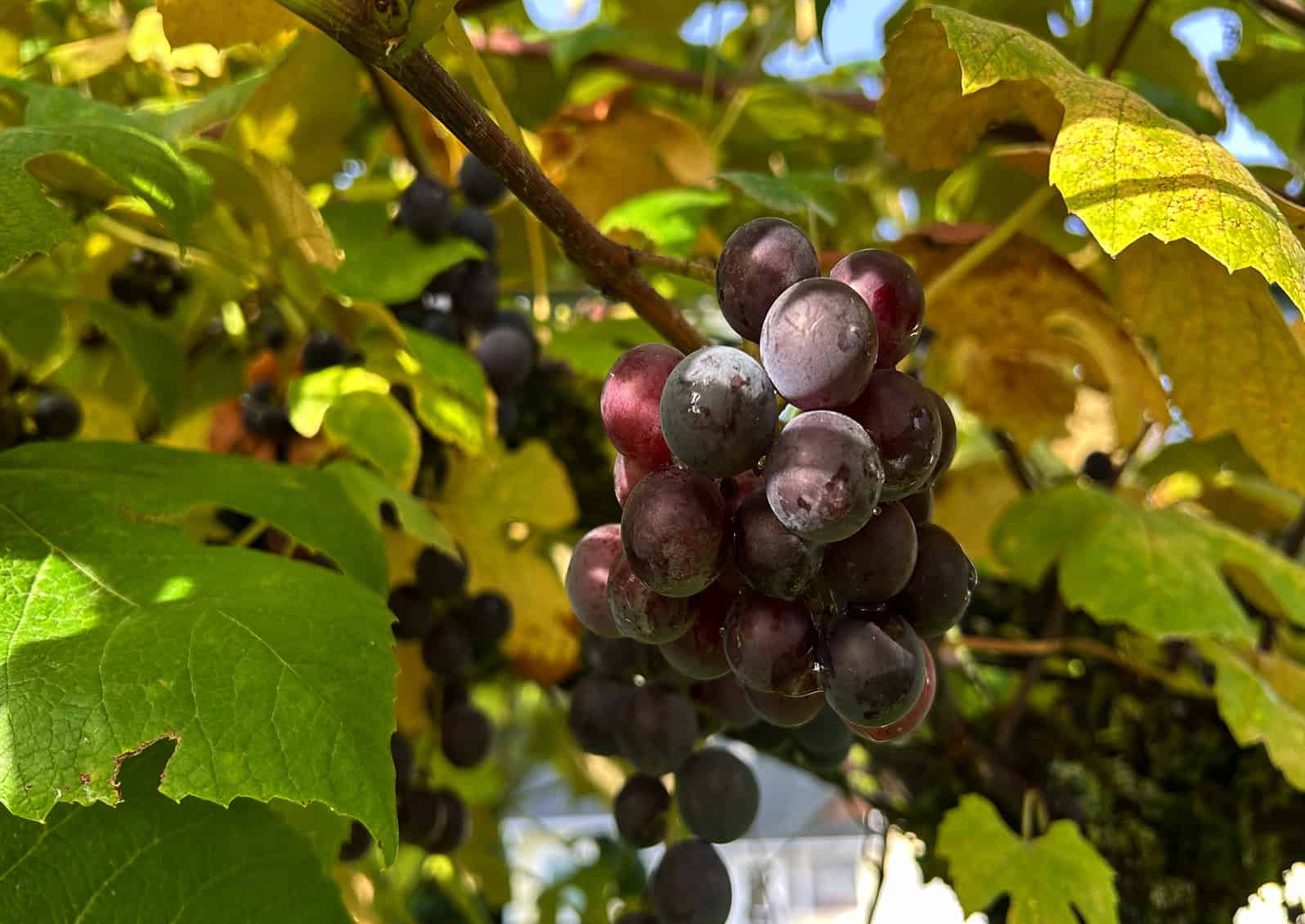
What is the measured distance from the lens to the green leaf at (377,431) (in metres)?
0.84

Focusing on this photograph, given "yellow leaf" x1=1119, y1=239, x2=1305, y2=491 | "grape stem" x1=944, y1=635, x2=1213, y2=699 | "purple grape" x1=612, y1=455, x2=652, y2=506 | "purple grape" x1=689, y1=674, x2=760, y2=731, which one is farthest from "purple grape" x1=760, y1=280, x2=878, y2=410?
"grape stem" x1=944, y1=635, x2=1213, y2=699

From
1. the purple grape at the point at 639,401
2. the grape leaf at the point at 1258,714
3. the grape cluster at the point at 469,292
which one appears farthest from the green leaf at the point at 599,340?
the grape leaf at the point at 1258,714

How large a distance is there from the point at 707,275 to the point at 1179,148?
0.87 feet

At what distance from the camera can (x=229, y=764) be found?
1.78 ft

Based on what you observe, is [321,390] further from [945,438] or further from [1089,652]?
[1089,652]

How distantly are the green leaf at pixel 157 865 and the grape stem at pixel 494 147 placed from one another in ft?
1.29

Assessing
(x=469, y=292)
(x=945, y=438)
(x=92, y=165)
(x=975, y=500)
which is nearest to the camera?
(x=945, y=438)

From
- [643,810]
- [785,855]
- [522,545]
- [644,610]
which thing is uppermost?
[644,610]

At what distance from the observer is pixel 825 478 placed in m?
0.46

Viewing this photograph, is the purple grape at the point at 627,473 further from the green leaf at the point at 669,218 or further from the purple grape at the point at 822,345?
the green leaf at the point at 669,218

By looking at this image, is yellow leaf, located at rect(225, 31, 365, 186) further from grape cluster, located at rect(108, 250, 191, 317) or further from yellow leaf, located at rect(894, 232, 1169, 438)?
yellow leaf, located at rect(894, 232, 1169, 438)

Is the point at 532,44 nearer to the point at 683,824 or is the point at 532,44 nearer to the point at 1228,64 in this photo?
the point at 1228,64

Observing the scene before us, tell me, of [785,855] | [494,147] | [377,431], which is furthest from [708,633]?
[785,855]

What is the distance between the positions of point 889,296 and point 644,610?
20 cm
